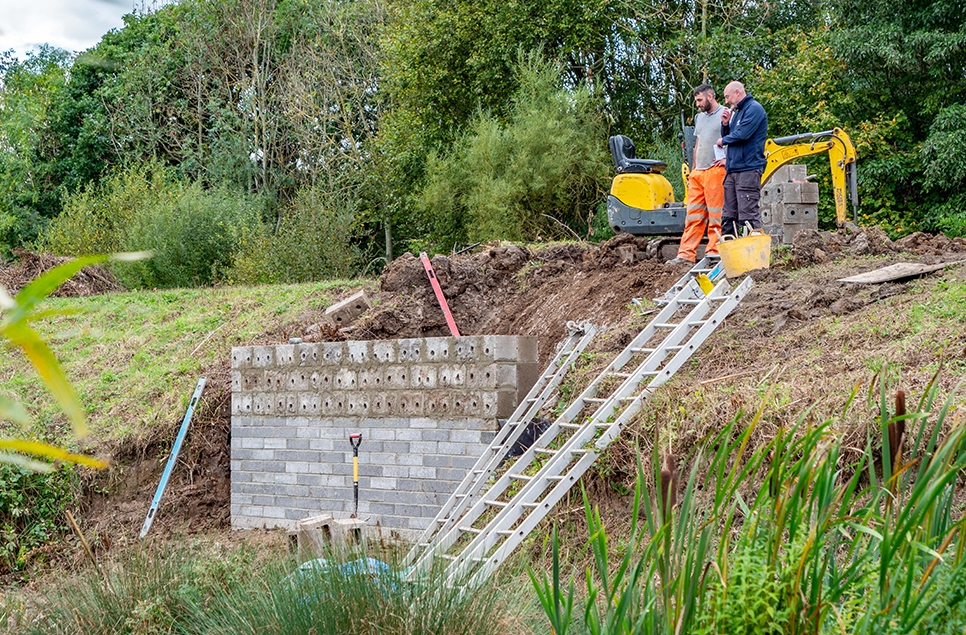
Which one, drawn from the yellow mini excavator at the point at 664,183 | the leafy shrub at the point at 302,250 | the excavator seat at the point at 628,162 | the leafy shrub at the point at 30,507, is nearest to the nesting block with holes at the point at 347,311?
the yellow mini excavator at the point at 664,183

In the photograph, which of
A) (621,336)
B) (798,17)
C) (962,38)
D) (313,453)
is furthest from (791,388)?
(798,17)

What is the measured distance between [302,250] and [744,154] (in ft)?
40.1

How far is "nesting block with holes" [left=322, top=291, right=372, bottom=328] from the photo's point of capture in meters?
11.4

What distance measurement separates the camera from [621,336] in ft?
28.3

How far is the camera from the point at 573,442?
21.2ft

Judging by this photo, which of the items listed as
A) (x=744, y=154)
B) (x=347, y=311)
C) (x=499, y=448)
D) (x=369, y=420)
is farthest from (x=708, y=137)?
(x=347, y=311)

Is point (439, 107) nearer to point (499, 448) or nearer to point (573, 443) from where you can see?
point (499, 448)

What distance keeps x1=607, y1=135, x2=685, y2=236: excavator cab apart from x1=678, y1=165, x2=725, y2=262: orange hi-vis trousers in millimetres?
1401

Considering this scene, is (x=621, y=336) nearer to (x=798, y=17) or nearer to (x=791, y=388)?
(x=791, y=388)

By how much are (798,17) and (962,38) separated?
7149 millimetres

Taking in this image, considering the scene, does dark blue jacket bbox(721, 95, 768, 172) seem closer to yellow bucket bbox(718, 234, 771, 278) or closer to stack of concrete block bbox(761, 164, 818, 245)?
yellow bucket bbox(718, 234, 771, 278)

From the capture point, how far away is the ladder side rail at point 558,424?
6746mm

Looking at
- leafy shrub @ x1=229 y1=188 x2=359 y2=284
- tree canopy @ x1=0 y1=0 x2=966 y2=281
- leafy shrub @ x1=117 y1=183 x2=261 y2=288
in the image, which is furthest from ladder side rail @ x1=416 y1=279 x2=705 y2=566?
leafy shrub @ x1=117 y1=183 x2=261 y2=288

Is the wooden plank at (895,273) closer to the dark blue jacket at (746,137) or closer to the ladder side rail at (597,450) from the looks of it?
the dark blue jacket at (746,137)
